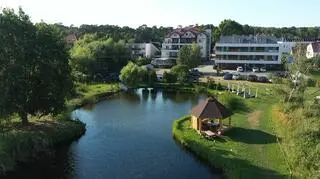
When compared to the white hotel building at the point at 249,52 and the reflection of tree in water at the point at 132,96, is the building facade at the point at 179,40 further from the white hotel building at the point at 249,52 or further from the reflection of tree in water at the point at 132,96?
the reflection of tree in water at the point at 132,96

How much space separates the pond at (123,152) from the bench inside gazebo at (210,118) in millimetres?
3124

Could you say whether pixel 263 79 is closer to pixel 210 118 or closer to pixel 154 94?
pixel 154 94

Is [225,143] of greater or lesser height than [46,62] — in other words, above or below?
below

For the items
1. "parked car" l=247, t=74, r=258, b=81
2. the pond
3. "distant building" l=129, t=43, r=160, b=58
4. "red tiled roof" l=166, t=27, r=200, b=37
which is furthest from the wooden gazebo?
"distant building" l=129, t=43, r=160, b=58

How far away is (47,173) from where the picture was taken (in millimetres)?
31578

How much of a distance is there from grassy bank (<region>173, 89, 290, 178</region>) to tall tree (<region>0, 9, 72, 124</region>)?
41.1 feet

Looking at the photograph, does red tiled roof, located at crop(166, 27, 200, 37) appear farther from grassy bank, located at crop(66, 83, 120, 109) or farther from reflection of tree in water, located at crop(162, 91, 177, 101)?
reflection of tree in water, located at crop(162, 91, 177, 101)

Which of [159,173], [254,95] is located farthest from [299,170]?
[254,95]

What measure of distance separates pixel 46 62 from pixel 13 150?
963 centimetres

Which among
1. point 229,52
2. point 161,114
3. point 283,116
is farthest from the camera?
point 229,52

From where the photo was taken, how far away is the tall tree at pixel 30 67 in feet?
121

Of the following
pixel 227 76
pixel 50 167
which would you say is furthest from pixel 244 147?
pixel 227 76

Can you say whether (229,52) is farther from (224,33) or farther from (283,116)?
(283,116)

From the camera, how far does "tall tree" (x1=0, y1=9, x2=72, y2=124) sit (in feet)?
121
